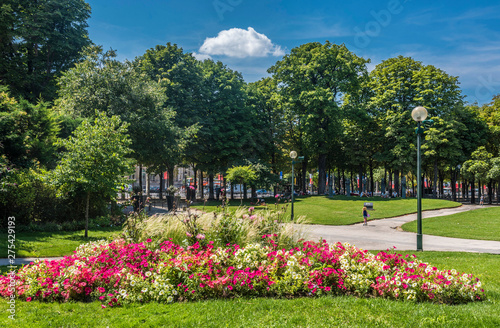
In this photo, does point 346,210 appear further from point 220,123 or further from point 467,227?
point 220,123

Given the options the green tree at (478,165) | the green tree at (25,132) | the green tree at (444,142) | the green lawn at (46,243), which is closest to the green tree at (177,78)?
the green tree at (25,132)

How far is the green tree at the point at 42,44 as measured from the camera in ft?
94.6

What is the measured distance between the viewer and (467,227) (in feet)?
66.0

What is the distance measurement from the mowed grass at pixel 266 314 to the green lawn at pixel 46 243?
4.46 m

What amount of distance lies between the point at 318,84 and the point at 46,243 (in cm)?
3385

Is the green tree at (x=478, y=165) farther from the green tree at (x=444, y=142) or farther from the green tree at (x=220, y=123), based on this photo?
the green tree at (x=220, y=123)

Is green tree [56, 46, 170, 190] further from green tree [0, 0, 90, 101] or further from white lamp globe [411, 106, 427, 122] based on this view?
white lamp globe [411, 106, 427, 122]

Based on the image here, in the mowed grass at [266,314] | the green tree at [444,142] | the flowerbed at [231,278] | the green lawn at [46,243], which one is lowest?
the green lawn at [46,243]

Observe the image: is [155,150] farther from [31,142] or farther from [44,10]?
[44,10]

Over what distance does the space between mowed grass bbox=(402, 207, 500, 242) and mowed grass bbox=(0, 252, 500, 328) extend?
43.8 ft

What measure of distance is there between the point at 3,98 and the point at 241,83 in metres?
30.5

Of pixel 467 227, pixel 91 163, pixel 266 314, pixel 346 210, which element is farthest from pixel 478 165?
pixel 266 314

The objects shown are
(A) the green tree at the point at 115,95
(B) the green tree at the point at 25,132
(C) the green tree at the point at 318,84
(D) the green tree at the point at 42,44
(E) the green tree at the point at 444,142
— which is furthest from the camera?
(E) the green tree at the point at 444,142

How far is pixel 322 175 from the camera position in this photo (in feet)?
145
